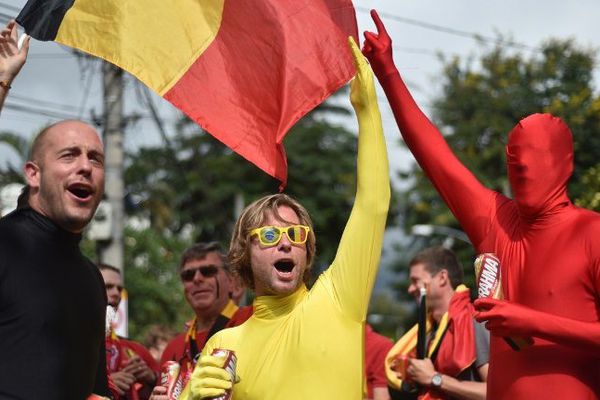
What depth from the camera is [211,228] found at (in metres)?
36.6

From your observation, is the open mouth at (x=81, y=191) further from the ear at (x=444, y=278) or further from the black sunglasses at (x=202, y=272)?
the ear at (x=444, y=278)

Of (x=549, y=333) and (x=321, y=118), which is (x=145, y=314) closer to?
(x=321, y=118)

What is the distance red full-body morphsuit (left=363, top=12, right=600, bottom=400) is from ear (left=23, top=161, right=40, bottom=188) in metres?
1.59

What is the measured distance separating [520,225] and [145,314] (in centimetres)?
2589

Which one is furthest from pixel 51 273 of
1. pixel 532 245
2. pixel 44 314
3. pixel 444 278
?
pixel 444 278

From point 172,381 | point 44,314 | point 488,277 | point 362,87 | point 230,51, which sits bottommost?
point 172,381

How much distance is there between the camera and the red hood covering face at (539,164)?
4809 mm

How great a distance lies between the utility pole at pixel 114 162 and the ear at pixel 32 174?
10344 mm

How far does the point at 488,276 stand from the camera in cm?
453

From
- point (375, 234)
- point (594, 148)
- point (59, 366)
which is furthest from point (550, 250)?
point (594, 148)

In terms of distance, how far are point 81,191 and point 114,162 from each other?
10.5 m

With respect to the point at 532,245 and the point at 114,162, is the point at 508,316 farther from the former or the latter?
the point at 114,162

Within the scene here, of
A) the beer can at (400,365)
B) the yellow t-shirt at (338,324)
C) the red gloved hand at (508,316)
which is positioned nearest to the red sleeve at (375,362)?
the beer can at (400,365)

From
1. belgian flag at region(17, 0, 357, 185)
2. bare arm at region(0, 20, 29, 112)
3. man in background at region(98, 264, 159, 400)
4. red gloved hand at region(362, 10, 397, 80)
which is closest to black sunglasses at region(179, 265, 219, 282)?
man in background at region(98, 264, 159, 400)
